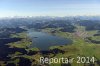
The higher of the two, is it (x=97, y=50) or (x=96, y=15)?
(x=96, y=15)

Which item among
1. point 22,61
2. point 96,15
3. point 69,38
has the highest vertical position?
point 96,15

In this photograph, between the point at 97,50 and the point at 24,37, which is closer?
the point at 97,50

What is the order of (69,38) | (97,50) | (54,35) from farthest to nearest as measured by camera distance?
(54,35) → (69,38) → (97,50)

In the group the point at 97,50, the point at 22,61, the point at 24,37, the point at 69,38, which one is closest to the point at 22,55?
the point at 22,61

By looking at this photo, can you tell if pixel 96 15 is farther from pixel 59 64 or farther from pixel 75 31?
pixel 59 64

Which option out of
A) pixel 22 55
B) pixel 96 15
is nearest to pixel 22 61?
pixel 22 55

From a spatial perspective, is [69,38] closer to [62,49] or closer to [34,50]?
[62,49]

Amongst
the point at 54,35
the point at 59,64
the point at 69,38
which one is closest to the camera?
the point at 59,64
